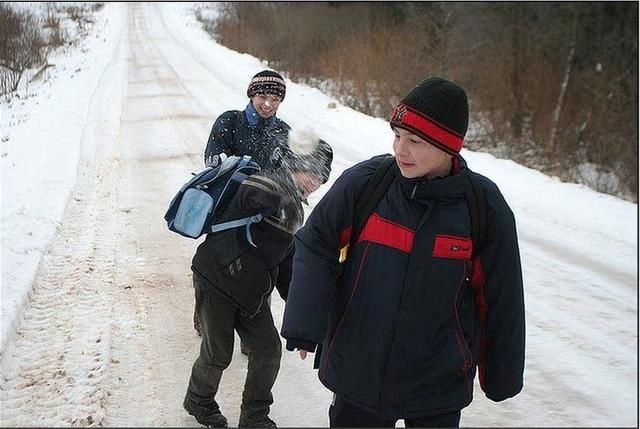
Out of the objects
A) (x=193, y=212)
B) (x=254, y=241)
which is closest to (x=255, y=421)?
(x=254, y=241)

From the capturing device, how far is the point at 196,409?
2975 mm

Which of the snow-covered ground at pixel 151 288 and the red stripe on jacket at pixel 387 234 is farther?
the snow-covered ground at pixel 151 288

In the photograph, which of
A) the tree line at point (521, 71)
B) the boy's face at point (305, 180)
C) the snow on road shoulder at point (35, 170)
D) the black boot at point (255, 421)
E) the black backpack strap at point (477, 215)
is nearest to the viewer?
the black backpack strap at point (477, 215)

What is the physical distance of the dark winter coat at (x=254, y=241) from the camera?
2.54m

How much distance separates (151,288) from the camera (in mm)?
4734

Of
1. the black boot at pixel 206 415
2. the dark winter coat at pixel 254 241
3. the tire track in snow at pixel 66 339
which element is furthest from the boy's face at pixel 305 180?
the tire track in snow at pixel 66 339

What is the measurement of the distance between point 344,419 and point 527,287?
135 inches

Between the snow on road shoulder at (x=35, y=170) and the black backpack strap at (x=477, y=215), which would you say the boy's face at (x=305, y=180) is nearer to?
the black backpack strap at (x=477, y=215)

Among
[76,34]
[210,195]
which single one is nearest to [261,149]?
[210,195]

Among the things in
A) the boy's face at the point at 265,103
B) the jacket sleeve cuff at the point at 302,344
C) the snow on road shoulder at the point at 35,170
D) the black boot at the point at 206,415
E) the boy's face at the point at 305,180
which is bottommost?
the snow on road shoulder at the point at 35,170

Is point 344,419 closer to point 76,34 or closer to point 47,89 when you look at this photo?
point 47,89

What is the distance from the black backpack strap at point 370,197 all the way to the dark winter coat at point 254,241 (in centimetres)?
62

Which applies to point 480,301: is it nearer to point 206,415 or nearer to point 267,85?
point 206,415

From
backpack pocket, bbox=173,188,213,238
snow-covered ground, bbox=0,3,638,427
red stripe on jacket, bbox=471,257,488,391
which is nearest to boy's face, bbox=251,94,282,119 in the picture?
backpack pocket, bbox=173,188,213,238
